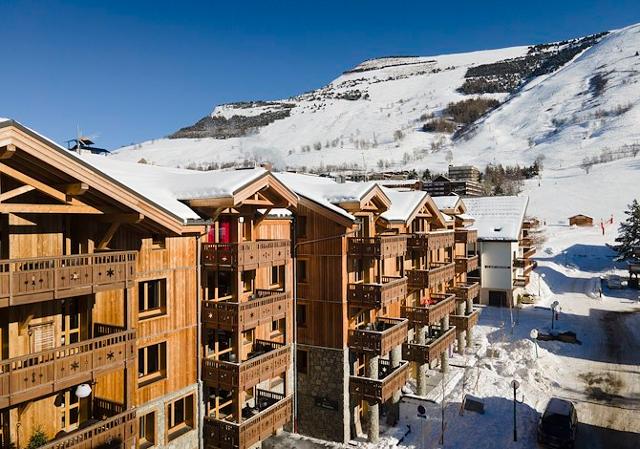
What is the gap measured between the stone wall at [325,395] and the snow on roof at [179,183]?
978 centimetres

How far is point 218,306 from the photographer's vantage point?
16.6 m

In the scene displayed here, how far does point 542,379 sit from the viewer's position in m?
27.9

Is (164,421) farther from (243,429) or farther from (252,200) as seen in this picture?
(252,200)

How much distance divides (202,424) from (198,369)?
202cm

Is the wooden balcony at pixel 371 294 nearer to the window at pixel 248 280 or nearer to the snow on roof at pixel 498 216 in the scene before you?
the window at pixel 248 280

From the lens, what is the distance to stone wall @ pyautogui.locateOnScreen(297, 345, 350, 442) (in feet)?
70.8

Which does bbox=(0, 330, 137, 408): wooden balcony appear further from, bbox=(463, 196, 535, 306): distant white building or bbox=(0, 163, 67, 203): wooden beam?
bbox=(463, 196, 535, 306): distant white building

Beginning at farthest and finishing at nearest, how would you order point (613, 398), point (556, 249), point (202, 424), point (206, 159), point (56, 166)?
1. point (206, 159)
2. point (556, 249)
3. point (613, 398)
4. point (202, 424)
5. point (56, 166)

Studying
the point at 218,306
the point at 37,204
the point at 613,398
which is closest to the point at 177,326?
the point at 218,306

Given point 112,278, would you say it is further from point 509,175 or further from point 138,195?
point 509,175

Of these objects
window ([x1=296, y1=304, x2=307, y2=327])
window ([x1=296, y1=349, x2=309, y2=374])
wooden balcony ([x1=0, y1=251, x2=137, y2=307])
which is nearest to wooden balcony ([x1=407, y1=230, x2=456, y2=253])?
window ([x1=296, y1=304, x2=307, y2=327])

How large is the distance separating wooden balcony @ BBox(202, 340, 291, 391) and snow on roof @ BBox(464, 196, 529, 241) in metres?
32.4

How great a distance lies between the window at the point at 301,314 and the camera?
2266 cm

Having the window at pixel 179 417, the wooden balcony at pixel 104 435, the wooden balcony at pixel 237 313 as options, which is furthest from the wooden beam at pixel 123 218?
the window at pixel 179 417
